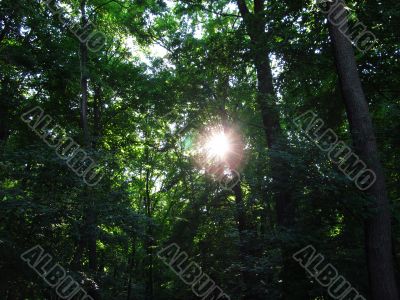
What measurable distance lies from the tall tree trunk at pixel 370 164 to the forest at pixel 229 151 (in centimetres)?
2

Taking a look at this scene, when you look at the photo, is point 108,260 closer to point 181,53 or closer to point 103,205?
point 103,205

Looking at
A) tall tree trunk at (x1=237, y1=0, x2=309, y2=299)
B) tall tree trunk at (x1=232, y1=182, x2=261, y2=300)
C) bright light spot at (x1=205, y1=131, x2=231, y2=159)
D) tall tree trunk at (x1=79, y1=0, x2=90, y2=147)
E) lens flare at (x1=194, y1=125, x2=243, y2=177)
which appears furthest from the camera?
bright light spot at (x1=205, y1=131, x2=231, y2=159)

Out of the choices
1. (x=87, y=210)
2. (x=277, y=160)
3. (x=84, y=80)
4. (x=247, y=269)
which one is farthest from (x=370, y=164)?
Answer: (x=84, y=80)

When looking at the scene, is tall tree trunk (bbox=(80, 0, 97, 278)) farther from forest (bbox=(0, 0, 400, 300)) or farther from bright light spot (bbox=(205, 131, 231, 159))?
bright light spot (bbox=(205, 131, 231, 159))

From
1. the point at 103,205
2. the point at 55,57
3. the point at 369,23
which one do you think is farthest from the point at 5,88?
the point at 369,23

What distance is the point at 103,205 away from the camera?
934cm

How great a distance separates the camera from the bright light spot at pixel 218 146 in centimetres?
1421

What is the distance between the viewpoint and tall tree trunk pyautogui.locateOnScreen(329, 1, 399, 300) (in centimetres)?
646

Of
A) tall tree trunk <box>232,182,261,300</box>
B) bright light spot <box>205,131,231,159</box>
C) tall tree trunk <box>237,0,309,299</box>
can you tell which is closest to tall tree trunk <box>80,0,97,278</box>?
tall tree trunk <box>232,182,261,300</box>

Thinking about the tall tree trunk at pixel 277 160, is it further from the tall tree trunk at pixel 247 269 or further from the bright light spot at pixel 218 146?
the bright light spot at pixel 218 146

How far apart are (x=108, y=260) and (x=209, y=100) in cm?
927

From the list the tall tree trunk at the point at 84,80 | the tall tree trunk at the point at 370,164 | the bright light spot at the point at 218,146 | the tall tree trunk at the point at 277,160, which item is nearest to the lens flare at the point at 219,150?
the bright light spot at the point at 218,146

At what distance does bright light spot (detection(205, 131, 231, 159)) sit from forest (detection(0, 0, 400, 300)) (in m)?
0.08

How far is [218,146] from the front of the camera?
15.0 m
